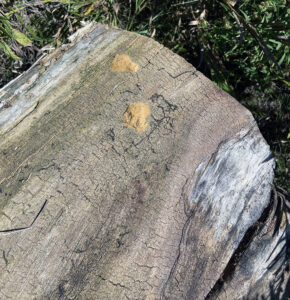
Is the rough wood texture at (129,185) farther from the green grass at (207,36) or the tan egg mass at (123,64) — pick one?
the green grass at (207,36)

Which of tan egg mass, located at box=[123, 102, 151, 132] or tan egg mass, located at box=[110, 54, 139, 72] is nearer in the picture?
tan egg mass, located at box=[123, 102, 151, 132]

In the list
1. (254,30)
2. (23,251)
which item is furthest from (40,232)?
(254,30)

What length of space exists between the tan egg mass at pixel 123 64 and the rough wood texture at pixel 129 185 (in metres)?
0.02

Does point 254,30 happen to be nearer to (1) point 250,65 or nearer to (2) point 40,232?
(1) point 250,65

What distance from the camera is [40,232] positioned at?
1446 millimetres

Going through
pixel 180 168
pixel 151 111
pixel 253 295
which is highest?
pixel 151 111

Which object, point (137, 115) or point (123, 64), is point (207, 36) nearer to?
point (123, 64)

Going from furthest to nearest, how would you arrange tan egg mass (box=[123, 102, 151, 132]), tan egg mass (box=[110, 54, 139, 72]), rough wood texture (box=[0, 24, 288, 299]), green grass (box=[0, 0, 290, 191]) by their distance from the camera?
green grass (box=[0, 0, 290, 191])
tan egg mass (box=[110, 54, 139, 72])
tan egg mass (box=[123, 102, 151, 132])
rough wood texture (box=[0, 24, 288, 299])

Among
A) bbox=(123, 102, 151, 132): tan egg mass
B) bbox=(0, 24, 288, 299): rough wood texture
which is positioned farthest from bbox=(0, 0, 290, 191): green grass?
bbox=(123, 102, 151, 132): tan egg mass

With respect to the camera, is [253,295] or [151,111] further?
[253,295]

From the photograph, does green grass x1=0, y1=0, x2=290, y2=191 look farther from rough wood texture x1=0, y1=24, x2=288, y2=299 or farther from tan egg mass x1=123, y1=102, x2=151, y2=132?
tan egg mass x1=123, y1=102, x2=151, y2=132

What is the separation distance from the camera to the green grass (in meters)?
2.38

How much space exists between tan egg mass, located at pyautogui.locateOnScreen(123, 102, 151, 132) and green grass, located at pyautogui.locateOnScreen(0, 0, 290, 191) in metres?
0.98

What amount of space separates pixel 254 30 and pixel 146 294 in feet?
4.99
